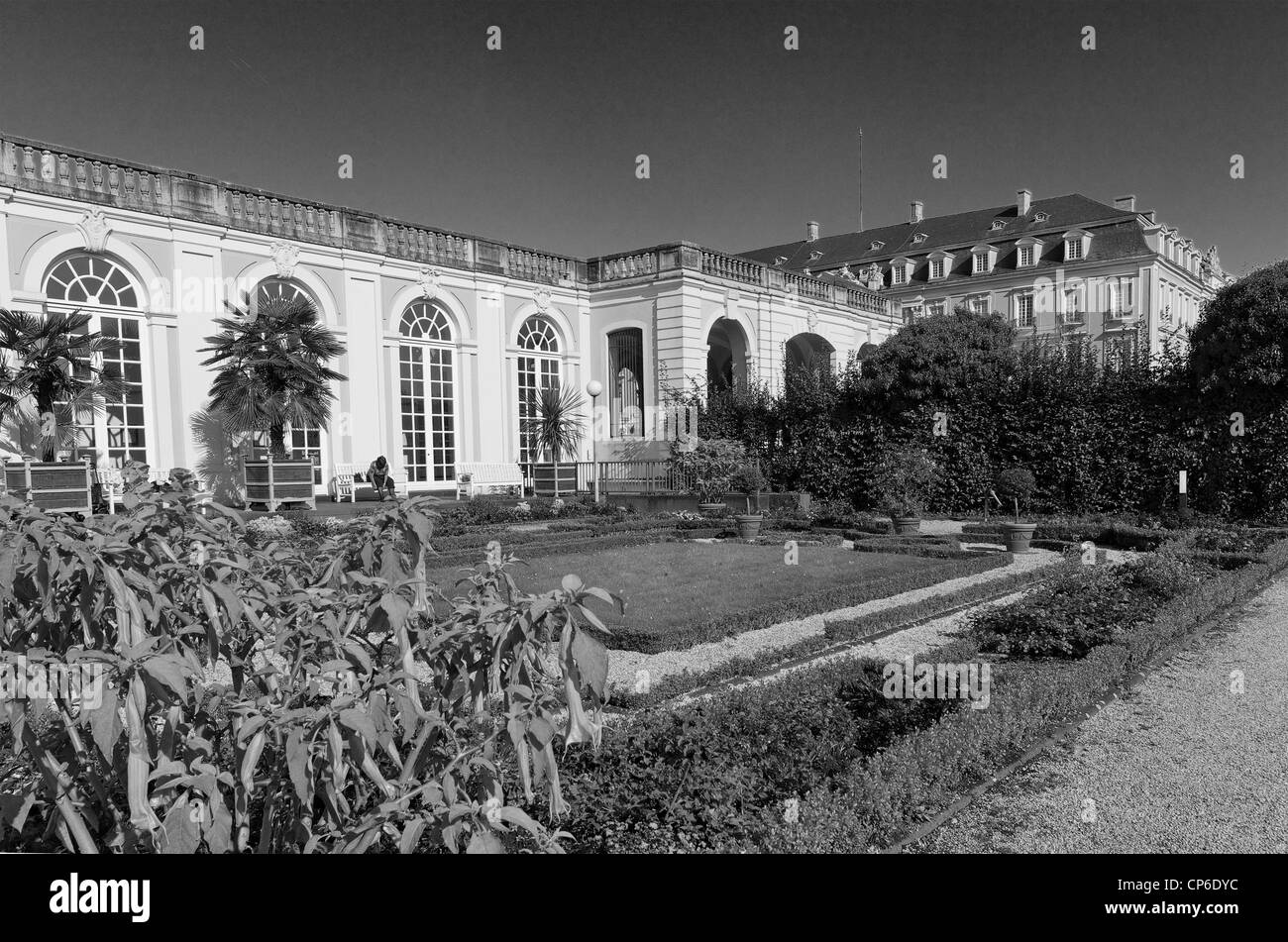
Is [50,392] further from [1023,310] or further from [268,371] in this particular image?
[1023,310]

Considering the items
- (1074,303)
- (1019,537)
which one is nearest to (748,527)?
(1019,537)

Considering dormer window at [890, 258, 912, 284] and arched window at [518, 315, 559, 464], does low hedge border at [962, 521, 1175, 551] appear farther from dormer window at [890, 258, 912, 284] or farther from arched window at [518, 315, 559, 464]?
dormer window at [890, 258, 912, 284]

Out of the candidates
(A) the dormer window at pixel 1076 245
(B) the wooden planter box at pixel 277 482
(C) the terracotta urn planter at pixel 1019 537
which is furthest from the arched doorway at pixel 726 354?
(A) the dormer window at pixel 1076 245

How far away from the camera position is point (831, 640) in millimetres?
6586

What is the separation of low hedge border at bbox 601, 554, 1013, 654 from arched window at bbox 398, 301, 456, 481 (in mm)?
13574

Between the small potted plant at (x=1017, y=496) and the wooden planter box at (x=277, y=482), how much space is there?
12.2 metres

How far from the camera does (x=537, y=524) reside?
15133mm

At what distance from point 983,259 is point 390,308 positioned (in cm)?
3539

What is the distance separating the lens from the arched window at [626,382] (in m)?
23.0

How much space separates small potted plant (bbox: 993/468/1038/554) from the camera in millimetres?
12094

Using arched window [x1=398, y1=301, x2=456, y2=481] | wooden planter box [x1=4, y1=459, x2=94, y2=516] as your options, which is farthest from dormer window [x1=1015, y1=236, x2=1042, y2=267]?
wooden planter box [x1=4, y1=459, x2=94, y2=516]

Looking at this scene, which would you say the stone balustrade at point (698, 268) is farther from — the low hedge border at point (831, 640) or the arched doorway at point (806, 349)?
the low hedge border at point (831, 640)
